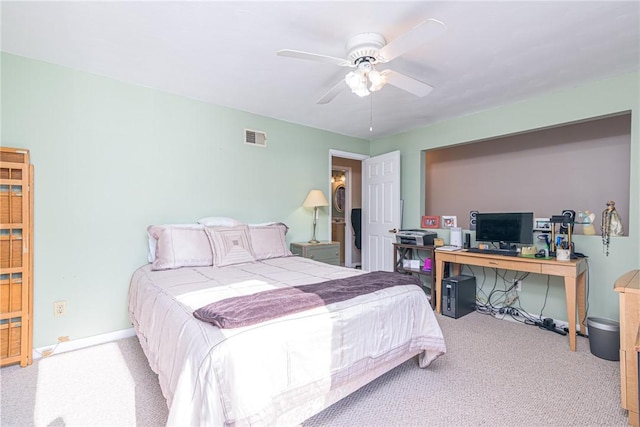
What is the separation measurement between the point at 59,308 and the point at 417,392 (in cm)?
291

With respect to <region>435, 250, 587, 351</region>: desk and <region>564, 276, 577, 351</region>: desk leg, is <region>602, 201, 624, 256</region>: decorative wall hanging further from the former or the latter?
<region>564, 276, 577, 351</region>: desk leg

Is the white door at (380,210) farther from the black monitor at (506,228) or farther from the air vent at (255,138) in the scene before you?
the air vent at (255,138)

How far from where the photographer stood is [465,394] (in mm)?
1885

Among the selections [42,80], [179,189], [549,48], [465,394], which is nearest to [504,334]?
[465,394]

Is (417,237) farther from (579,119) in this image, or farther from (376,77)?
(376,77)

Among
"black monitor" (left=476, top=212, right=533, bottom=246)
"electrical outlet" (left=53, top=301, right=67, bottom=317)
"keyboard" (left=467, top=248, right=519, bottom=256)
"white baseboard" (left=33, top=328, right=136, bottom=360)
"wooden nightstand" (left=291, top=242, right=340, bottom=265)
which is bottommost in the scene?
"white baseboard" (left=33, top=328, right=136, bottom=360)

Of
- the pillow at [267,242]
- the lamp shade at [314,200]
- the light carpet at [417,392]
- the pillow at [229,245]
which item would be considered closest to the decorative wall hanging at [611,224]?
the light carpet at [417,392]

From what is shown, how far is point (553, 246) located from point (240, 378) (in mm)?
3220

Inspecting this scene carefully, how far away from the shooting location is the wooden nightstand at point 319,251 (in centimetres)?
369

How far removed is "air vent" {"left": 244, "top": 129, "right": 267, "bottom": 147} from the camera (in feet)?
11.8

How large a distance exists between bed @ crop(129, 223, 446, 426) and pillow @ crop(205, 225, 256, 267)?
1.0 inches

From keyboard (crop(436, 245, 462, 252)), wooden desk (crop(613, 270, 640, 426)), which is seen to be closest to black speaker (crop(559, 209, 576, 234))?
keyboard (crop(436, 245, 462, 252))

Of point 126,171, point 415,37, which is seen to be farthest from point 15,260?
point 415,37

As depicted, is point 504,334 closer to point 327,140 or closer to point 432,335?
point 432,335
